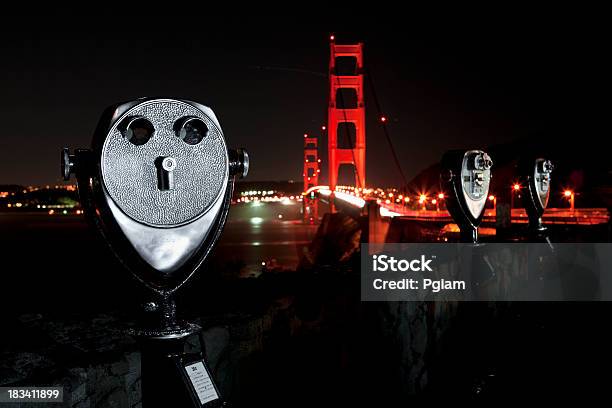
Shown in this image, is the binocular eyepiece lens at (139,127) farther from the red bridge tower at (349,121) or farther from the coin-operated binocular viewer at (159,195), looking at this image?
the red bridge tower at (349,121)

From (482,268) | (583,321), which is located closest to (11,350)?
(482,268)

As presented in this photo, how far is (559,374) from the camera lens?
14.6 feet

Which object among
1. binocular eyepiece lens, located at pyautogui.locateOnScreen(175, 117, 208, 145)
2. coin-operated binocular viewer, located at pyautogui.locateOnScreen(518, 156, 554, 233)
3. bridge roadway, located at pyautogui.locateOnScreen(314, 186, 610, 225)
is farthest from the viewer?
bridge roadway, located at pyautogui.locateOnScreen(314, 186, 610, 225)

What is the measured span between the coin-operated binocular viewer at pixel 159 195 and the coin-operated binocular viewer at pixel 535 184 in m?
3.71

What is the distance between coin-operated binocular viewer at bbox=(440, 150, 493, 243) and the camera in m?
4.10

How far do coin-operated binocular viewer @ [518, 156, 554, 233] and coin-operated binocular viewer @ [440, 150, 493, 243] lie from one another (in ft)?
3.61

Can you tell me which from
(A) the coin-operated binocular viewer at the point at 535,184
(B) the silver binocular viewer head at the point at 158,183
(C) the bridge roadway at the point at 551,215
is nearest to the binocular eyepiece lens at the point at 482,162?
(A) the coin-operated binocular viewer at the point at 535,184

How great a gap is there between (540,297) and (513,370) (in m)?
1.34

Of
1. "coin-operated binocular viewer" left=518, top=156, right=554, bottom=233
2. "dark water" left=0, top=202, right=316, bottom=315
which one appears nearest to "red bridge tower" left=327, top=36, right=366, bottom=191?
"dark water" left=0, top=202, right=316, bottom=315

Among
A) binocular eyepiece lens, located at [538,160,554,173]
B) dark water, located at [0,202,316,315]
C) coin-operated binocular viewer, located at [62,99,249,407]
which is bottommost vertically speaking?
dark water, located at [0,202,316,315]

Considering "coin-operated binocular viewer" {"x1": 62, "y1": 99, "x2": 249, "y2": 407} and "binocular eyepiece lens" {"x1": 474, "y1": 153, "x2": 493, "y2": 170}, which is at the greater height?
"binocular eyepiece lens" {"x1": 474, "y1": 153, "x2": 493, "y2": 170}

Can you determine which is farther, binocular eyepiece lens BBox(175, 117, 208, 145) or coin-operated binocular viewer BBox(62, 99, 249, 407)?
binocular eyepiece lens BBox(175, 117, 208, 145)

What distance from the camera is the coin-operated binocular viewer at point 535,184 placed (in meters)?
5.13

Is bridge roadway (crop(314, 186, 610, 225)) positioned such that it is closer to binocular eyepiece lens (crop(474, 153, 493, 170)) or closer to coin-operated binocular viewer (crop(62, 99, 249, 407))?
binocular eyepiece lens (crop(474, 153, 493, 170))
